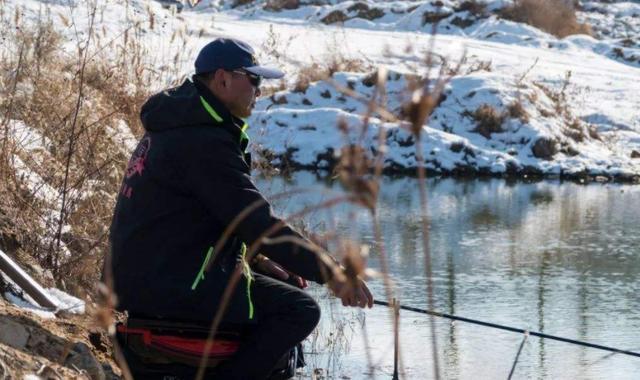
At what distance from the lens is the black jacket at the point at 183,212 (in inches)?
152

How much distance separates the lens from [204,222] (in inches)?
155

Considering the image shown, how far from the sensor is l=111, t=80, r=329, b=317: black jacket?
3.85m

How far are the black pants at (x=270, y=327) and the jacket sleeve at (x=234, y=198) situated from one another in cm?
23

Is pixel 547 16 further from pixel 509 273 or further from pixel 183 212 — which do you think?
pixel 183 212

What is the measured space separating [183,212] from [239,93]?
17.7 inches

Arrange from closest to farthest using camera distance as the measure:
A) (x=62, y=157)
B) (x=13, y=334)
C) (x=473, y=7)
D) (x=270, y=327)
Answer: (x=13, y=334)
(x=270, y=327)
(x=62, y=157)
(x=473, y=7)

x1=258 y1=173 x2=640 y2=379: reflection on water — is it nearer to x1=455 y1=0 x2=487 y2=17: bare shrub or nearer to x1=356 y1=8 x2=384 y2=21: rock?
x1=455 y1=0 x2=487 y2=17: bare shrub

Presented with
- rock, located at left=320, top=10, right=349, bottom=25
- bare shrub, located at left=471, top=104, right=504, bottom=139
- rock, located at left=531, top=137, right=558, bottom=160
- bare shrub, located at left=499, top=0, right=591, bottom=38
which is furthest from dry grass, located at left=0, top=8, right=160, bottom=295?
bare shrub, located at left=499, top=0, right=591, bottom=38

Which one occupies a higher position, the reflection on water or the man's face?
the man's face

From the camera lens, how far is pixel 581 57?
2166 cm

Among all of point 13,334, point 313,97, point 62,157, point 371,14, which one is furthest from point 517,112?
point 13,334

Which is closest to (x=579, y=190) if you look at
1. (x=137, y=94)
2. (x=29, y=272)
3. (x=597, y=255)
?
(x=597, y=255)

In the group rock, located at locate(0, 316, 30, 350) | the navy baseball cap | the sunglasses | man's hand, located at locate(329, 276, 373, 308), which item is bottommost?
rock, located at locate(0, 316, 30, 350)

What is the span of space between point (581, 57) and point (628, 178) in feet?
22.8
